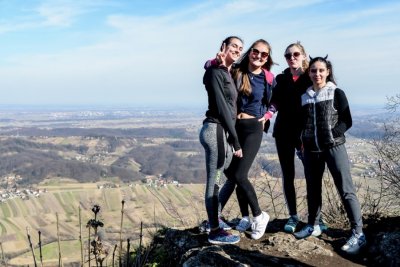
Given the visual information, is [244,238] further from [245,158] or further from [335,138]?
[335,138]

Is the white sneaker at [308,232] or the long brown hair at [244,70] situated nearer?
the long brown hair at [244,70]

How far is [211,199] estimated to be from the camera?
4219 mm

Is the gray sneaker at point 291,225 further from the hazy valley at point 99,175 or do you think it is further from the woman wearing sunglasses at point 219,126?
the hazy valley at point 99,175

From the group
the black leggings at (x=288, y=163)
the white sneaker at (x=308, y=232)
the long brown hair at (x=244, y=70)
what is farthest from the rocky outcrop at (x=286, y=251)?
the long brown hair at (x=244, y=70)

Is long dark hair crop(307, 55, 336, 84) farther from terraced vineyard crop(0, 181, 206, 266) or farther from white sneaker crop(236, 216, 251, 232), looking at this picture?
terraced vineyard crop(0, 181, 206, 266)

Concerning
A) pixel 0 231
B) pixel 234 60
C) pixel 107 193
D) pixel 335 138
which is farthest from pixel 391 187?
pixel 107 193

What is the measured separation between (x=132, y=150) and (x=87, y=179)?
114ft

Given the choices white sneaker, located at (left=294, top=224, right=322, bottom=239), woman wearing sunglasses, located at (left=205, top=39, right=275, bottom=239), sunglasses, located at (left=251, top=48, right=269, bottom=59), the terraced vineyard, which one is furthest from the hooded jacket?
the terraced vineyard

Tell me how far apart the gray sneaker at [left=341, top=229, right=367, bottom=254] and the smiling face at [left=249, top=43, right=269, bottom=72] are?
80.1 inches

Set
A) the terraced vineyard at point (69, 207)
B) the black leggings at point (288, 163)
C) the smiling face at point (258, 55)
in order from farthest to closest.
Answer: the terraced vineyard at point (69, 207) → the black leggings at point (288, 163) → the smiling face at point (258, 55)

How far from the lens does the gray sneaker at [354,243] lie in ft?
13.2

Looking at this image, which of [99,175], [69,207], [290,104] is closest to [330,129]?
[290,104]

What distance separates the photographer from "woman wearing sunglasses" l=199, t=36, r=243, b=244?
3.94 metres

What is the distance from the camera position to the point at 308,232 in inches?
175
